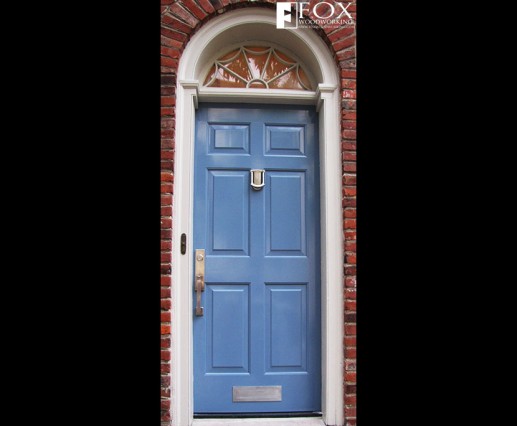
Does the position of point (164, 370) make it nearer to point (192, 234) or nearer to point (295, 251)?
point (192, 234)

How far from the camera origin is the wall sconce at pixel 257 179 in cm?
291

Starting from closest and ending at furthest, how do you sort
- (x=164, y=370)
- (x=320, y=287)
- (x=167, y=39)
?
(x=164, y=370)
(x=167, y=39)
(x=320, y=287)

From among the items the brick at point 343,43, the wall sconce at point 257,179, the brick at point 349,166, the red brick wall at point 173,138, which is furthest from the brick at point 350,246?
the brick at point 343,43

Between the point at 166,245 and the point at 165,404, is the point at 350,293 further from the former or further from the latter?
the point at 165,404

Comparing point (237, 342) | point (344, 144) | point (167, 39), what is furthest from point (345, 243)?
point (167, 39)

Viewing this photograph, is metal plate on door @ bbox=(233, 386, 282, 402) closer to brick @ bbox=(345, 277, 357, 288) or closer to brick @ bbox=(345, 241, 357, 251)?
brick @ bbox=(345, 277, 357, 288)

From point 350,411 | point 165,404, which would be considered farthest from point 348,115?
point 165,404

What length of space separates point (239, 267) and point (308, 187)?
2.48 feet

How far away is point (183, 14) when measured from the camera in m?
2.75

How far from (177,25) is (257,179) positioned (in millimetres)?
1162

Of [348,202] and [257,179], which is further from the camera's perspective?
[257,179]

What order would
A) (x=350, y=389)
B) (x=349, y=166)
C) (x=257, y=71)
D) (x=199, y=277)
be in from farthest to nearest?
1. (x=257, y=71)
2. (x=199, y=277)
3. (x=349, y=166)
4. (x=350, y=389)

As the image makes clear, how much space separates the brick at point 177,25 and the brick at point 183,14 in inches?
1.0

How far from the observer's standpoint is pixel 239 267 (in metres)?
2.88
